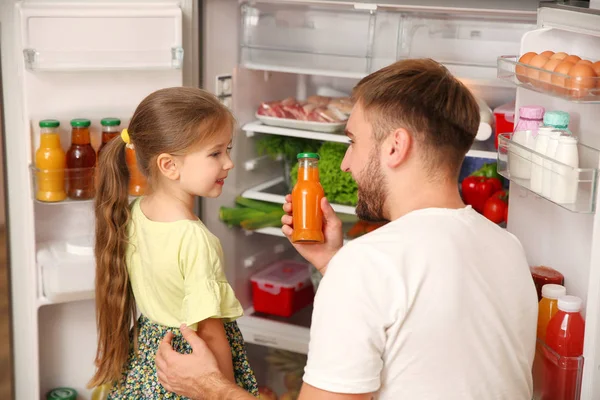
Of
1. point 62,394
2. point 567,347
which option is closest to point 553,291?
point 567,347

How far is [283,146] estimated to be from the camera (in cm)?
294

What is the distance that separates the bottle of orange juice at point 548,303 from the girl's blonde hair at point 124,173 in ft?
2.70

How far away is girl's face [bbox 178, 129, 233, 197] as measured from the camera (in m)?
1.84

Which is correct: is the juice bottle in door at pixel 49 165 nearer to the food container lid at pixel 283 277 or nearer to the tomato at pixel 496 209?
the food container lid at pixel 283 277

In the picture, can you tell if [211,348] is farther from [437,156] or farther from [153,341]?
[437,156]

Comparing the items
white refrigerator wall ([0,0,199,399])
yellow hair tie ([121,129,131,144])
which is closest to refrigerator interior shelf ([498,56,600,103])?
yellow hair tie ([121,129,131,144])

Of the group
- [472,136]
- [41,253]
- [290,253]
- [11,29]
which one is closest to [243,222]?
[290,253]

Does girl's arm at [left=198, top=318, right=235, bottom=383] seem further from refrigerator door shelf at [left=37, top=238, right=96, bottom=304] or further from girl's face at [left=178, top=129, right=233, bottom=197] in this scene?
refrigerator door shelf at [left=37, top=238, right=96, bottom=304]

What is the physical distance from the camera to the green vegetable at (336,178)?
9.03 ft

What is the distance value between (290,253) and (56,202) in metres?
1.11

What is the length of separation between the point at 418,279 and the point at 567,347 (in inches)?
26.7

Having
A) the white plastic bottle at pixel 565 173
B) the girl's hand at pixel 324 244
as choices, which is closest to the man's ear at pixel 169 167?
the girl's hand at pixel 324 244

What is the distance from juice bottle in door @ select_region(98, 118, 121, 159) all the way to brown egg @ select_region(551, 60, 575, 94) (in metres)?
1.23

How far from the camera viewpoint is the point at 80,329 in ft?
8.85
